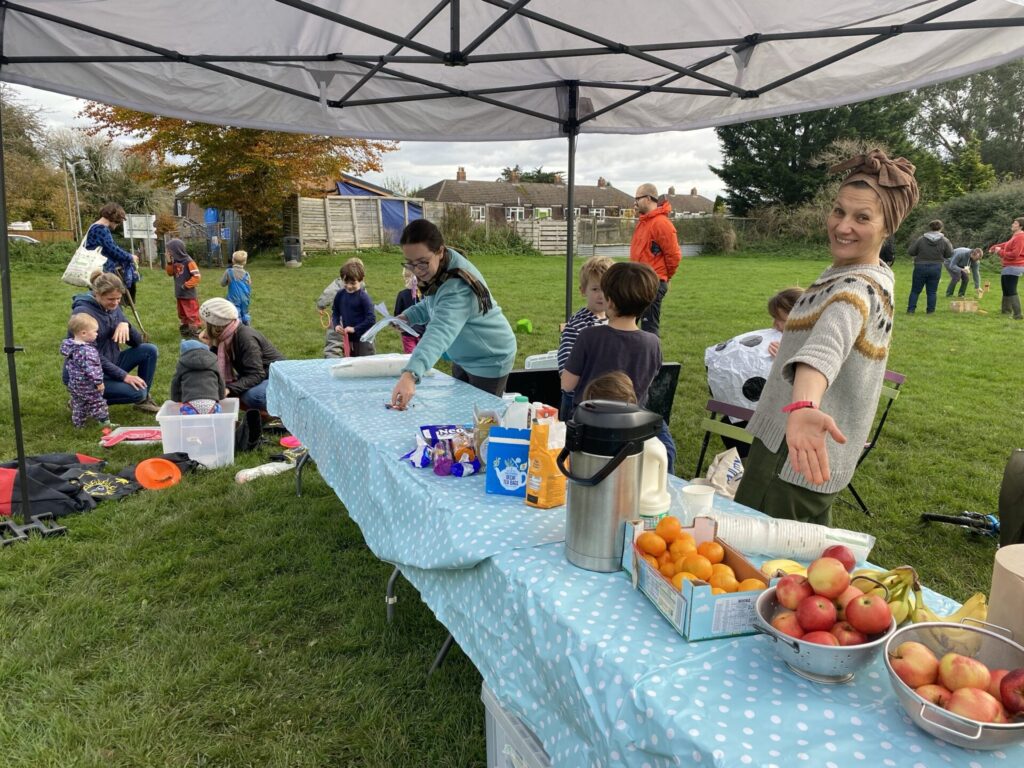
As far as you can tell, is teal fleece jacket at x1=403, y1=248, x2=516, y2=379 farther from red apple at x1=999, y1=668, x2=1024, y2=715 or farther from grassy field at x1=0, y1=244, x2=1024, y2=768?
red apple at x1=999, y1=668, x2=1024, y2=715

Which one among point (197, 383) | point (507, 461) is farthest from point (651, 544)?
point (197, 383)

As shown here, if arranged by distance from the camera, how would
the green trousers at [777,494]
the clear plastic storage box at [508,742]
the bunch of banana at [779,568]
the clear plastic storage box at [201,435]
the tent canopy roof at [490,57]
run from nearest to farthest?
the bunch of banana at [779,568] < the clear plastic storage box at [508,742] < the green trousers at [777,494] < the tent canopy roof at [490,57] < the clear plastic storage box at [201,435]

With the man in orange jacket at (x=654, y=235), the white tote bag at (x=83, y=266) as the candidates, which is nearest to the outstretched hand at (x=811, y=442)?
the man in orange jacket at (x=654, y=235)

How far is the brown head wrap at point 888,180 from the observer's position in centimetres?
161

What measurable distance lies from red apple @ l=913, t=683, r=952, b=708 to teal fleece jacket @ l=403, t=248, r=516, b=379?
7.26 ft

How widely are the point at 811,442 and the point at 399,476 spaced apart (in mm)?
1318

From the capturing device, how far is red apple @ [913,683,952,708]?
941 millimetres

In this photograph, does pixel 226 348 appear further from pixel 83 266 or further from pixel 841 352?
pixel 841 352

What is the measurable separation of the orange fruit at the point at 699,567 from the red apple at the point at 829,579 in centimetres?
20

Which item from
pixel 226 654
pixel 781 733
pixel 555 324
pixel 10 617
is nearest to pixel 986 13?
pixel 781 733

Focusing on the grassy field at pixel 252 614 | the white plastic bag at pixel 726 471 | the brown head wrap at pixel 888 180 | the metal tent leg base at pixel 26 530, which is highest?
the brown head wrap at pixel 888 180

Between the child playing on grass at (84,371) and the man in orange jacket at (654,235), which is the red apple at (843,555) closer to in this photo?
the man in orange jacket at (654,235)

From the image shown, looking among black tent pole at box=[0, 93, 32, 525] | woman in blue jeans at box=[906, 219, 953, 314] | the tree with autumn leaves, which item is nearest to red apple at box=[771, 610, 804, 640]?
black tent pole at box=[0, 93, 32, 525]

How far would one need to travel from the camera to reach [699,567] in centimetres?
126
